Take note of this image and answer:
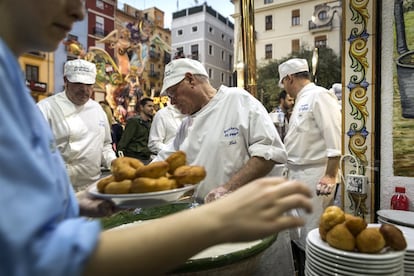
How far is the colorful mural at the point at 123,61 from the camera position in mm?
14836

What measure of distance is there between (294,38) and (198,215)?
2216 centimetres

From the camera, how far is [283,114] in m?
5.64

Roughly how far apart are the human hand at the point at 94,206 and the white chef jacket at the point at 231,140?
3.16ft

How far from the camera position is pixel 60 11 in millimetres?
518

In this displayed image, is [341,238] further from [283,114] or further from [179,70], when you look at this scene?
[283,114]

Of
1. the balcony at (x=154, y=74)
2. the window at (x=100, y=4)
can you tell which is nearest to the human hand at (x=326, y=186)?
the balcony at (x=154, y=74)

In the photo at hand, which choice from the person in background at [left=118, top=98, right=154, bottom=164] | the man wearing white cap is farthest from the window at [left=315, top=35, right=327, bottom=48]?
the man wearing white cap

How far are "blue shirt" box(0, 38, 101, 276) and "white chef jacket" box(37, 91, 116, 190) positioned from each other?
7.39 feet

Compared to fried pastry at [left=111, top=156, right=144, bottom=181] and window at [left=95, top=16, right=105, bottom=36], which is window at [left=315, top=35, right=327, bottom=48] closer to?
window at [left=95, top=16, right=105, bottom=36]

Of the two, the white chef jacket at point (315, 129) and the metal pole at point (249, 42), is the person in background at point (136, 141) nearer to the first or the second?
the metal pole at point (249, 42)

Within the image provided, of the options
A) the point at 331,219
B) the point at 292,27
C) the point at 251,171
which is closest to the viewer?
the point at 331,219

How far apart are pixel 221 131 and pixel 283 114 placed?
408cm

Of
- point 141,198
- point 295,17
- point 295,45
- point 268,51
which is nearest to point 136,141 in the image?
point 141,198

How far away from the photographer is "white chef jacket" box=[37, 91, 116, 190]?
99.3 inches
